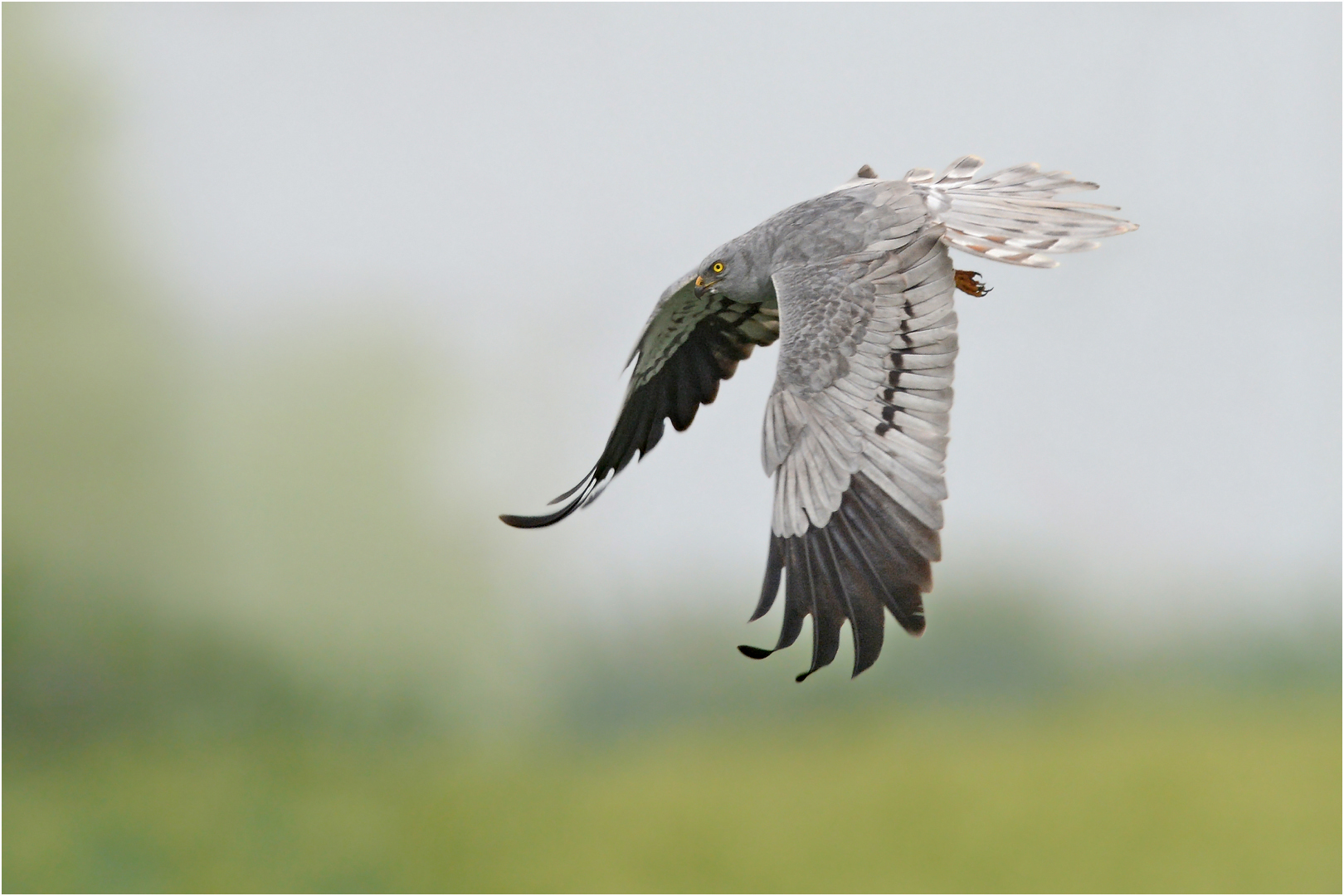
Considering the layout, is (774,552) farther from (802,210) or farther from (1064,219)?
(1064,219)

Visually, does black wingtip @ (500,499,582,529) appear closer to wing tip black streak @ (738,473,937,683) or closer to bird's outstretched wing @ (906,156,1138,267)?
wing tip black streak @ (738,473,937,683)

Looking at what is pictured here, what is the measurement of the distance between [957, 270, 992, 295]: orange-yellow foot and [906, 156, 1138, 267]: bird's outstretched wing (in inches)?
6.6

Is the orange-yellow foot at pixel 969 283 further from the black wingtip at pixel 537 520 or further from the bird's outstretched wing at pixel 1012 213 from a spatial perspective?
the black wingtip at pixel 537 520

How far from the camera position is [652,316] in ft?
7.83

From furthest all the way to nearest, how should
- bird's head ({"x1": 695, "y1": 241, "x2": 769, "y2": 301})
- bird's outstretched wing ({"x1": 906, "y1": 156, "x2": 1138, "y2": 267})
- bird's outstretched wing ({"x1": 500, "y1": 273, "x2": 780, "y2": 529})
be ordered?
bird's outstretched wing ({"x1": 500, "y1": 273, "x2": 780, "y2": 529}) < bird's head ({"x1": 695, "y1": 241, "x2": 769, "y2": 301}) < bird's outstretched wing ({"x1": 906, "y1": 156, "x2": 1138, "y2": 267})

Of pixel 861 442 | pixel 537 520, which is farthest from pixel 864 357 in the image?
pixel 537 520

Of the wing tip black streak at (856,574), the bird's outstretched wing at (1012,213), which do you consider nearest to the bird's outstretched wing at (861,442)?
the wing tip black streak at (856,574)

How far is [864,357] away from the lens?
1852 millimetres

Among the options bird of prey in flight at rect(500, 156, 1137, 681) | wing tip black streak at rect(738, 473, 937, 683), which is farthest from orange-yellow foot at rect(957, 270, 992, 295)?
wing tip black streak at rect(738, 473, 937, 683)

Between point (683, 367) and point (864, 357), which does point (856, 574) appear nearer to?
point (864, 357)

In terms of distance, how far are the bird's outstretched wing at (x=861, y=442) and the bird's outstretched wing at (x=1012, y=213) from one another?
0.45 ft

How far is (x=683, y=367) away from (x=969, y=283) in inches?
27.1

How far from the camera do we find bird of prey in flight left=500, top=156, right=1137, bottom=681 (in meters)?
1.68

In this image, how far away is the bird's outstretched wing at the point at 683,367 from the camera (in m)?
2.53
